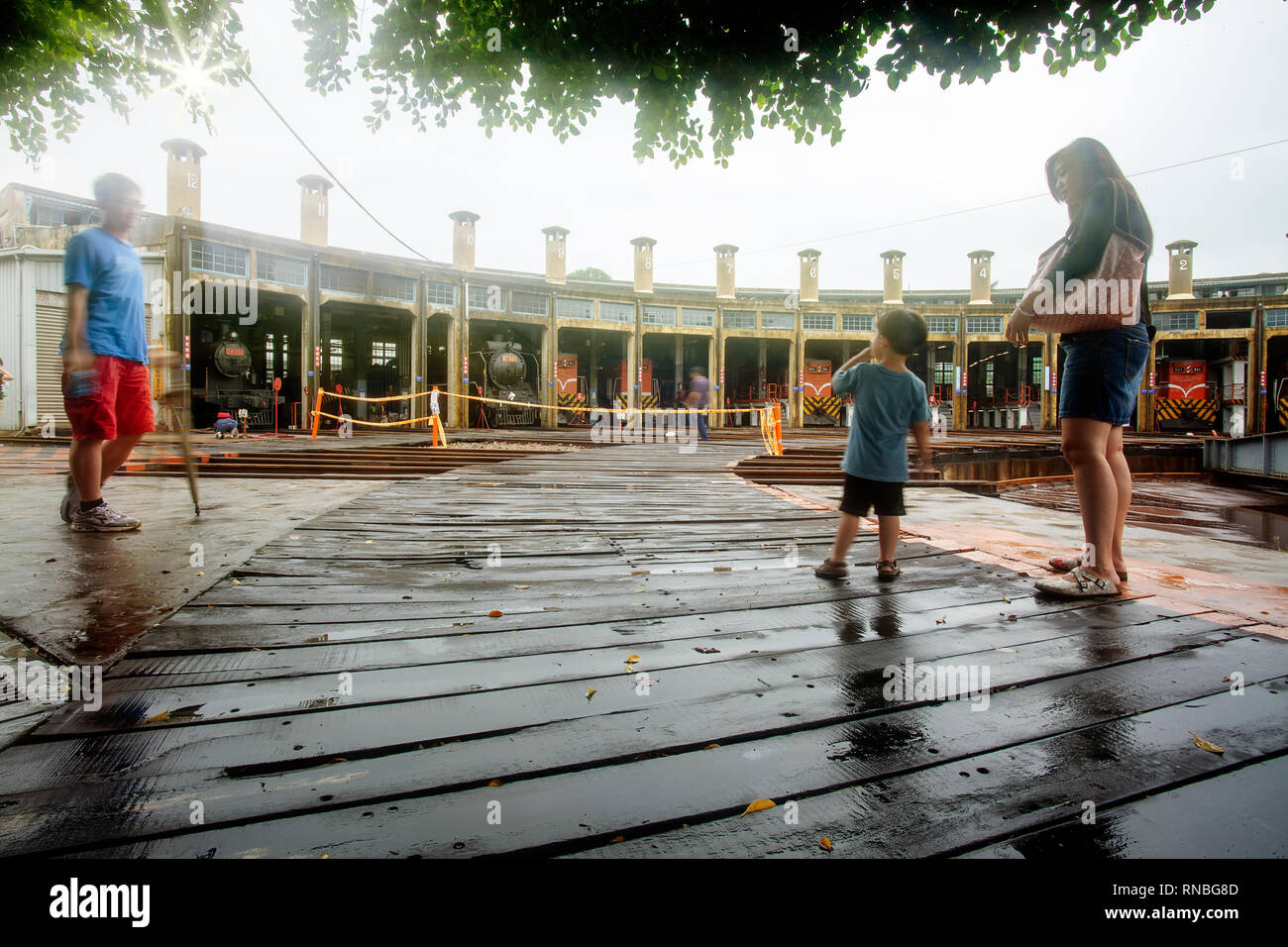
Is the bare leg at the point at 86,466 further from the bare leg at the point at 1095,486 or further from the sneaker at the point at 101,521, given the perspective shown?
the bare leg at the point at 1095,486

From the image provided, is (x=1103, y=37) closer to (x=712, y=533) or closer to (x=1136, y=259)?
(x=1136, y=259)

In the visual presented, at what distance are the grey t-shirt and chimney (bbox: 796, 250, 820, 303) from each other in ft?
96.8

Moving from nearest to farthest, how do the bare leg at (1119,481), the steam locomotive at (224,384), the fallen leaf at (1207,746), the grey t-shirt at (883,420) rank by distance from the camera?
1. the fallen leaf at (1207,746)
2. the bare leg at (1119,481)
3. the grey t-shirt at (883,420)
4. the steam locomotive at (224,384)

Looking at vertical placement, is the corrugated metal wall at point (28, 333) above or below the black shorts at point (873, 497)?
above

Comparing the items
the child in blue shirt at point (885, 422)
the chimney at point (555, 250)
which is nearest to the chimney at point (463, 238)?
the chimney at point (555, 250)

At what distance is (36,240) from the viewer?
17.1 metres

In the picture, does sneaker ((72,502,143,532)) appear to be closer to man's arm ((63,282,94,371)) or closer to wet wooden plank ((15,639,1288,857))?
man's arm ((63,282,94,371))

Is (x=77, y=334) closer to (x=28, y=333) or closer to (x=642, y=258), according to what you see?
(x=28, y=333)

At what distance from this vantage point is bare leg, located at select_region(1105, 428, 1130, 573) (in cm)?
263

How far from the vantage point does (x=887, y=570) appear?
8.84 ft

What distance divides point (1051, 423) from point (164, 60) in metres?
33.2

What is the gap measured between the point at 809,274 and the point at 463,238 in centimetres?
1611

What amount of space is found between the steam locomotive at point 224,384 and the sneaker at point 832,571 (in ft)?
72.9

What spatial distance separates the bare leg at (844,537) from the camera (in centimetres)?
281
